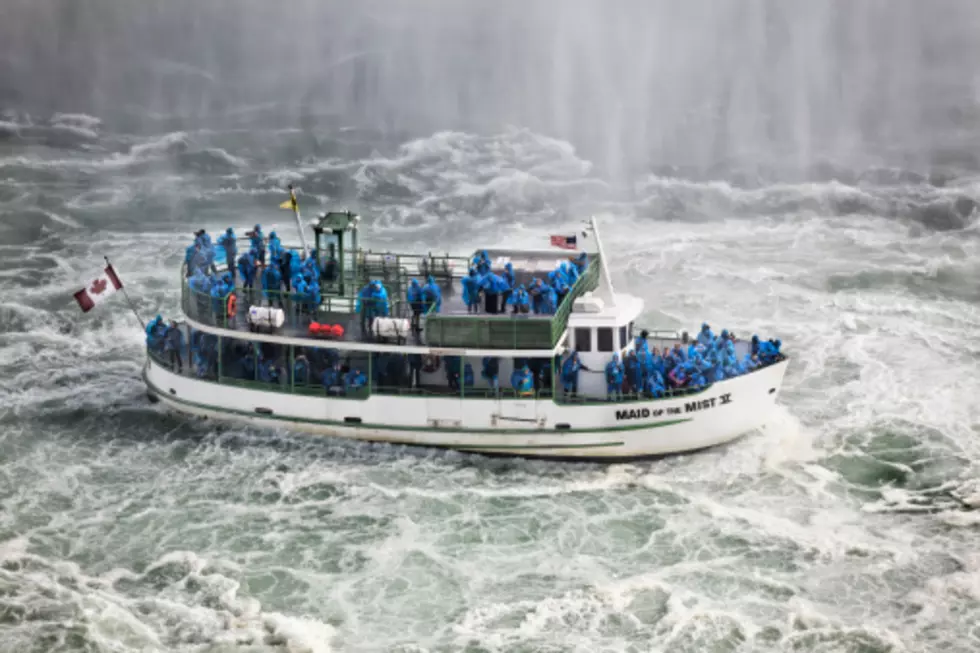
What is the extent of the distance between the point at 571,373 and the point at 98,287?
31.5 ft

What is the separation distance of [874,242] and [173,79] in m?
33.1

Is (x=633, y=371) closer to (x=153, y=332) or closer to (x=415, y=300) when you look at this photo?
(x=415, y=300)

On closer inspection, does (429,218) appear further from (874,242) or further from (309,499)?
(309,499)

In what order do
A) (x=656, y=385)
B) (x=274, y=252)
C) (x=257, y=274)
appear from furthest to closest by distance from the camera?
(x=257, y=274) → (x=274, y=252) → (x=656, y=385)

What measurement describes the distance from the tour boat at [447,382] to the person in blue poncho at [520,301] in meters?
0.25

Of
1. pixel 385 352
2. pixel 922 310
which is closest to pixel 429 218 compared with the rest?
pixel 922 310

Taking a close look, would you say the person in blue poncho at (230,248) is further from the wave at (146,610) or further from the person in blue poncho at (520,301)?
the wave at (146,610)

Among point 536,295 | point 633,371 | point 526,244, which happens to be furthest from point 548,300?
point 526,244

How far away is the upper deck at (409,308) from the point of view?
907 inches

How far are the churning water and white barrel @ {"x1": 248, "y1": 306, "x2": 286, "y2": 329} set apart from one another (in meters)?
2.29

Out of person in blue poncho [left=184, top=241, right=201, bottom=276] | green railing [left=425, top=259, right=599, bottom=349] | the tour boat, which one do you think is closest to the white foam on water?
the tour boat

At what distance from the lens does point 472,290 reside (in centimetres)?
2370

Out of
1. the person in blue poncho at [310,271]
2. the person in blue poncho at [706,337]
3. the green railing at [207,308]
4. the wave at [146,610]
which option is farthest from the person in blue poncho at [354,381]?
the person in blue poncho at [706,337]

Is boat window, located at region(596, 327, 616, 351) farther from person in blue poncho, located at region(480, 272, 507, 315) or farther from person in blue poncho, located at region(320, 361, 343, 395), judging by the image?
person in blue poncho, located at region(320, 361, 343, 395)
